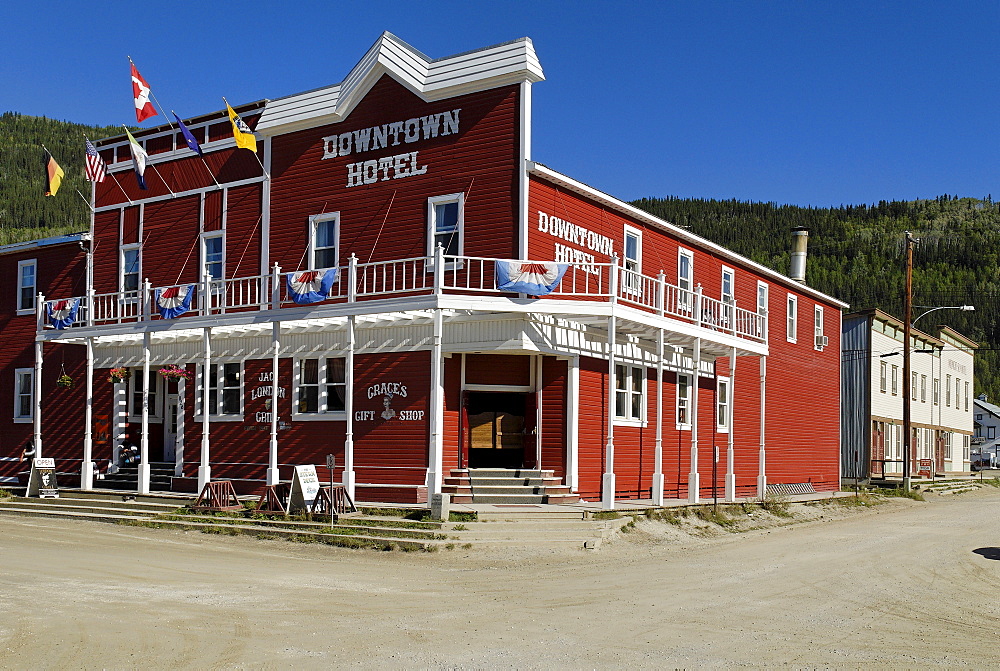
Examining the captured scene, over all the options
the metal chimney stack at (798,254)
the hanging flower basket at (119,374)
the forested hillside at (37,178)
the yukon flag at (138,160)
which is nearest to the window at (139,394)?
the hanging flower basket at (119,374)

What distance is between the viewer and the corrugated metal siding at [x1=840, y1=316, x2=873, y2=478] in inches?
1783

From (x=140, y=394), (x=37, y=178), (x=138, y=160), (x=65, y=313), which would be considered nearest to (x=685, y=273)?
(x=138, y=160)

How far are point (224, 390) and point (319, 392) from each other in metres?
3.53

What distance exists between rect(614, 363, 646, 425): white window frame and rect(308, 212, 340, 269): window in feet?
24.3

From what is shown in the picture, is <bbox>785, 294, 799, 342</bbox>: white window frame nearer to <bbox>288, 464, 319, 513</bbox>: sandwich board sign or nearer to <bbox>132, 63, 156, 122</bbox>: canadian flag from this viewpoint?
<bbox>288, 464, 319, 513</bbox>: sandwich board sign

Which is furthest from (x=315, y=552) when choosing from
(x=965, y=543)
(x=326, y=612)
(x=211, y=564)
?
(x=965, y=543)

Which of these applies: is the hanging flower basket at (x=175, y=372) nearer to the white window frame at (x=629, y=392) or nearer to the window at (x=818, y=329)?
the white window frame at (x=629, y=392)

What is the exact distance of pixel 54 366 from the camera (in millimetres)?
30125

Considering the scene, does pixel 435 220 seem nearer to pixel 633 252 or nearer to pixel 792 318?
pixel 633 252

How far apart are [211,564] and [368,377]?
331 inches

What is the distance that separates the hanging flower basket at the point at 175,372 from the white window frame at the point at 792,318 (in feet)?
63.6

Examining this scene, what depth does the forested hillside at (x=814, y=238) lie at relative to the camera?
141750mm

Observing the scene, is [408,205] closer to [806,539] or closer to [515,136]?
[515,136]

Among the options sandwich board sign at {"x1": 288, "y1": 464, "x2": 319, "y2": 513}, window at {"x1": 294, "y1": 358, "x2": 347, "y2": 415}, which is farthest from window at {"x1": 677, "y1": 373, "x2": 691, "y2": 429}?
sandwich board sign at {"x1": 288, "y1": 464, "x2": 319, "y2": 513}
